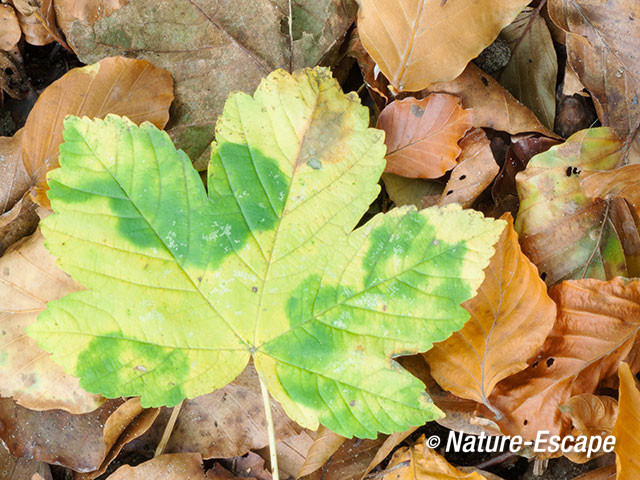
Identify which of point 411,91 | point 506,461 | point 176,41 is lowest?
point 506,461

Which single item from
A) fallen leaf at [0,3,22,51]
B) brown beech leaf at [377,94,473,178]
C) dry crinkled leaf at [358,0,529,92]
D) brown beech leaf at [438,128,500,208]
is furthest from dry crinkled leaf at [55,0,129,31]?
brown beech leaf at [438,128,500,208]

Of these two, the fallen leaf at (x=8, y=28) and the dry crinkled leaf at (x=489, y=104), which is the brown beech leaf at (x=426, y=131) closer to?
the dry crinkled leaf at (x=489, y=104)

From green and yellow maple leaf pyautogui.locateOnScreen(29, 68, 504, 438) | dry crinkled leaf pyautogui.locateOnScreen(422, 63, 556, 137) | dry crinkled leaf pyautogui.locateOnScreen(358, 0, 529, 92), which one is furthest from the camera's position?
dry crinkled leaf pyautogui.locateOnScreen(422, 63, 556, 137)

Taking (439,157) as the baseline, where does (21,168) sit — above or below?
above

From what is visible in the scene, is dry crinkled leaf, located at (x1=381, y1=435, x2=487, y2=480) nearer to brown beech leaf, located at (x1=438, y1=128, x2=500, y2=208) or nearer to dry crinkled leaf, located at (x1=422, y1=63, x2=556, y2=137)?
brown beech leaf, located at (x1=438, y1=128, x2=500, y2=208)

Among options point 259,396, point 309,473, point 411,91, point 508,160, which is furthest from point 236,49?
point 309,473

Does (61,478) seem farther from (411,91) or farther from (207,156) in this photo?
(411,91)

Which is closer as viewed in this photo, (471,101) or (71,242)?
(71,242)

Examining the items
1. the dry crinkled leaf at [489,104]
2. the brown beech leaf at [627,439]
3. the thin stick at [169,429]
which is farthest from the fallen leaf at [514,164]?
the thin stick at [169,429]
